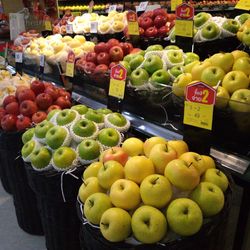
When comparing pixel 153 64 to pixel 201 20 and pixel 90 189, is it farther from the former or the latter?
pixel 90 189

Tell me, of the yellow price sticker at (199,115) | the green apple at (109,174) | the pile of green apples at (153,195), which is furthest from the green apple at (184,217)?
the yellow price sticker at (199,115)

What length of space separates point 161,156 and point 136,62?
0.92 metres

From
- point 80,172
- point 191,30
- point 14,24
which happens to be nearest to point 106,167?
point 80,172

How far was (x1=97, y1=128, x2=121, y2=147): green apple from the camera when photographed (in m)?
1.46

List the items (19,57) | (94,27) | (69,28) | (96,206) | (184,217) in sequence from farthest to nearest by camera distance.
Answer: (69,28) → (19,57) → (94,27) → (96,206) → (184,217)

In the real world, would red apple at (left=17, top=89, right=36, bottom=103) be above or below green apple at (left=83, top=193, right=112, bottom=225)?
above

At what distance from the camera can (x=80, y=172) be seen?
4.63ft

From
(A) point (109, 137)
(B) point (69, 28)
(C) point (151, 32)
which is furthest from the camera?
(B) point (69, 28)

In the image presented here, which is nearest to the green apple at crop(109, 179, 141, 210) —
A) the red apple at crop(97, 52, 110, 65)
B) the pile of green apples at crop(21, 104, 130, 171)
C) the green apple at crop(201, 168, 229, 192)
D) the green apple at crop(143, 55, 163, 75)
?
the green apple at crop(201, 168, 229, 192)

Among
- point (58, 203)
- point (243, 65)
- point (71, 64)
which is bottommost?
point (58, 203)

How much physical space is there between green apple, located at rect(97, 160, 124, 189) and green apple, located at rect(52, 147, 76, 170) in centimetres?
29

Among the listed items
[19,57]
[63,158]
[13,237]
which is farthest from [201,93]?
[19,57]

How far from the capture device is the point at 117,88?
1.73 m

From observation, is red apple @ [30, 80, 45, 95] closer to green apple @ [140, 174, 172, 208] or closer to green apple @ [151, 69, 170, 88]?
green apple @ [151, 69, 170, 88]
